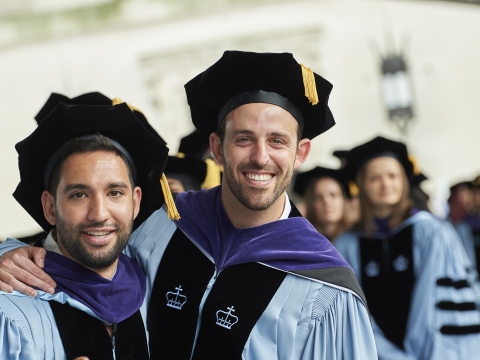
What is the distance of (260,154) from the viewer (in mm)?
2949

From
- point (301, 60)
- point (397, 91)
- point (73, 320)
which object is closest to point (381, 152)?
point (73, 320)

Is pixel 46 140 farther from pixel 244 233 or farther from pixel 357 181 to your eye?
pixel 357 181

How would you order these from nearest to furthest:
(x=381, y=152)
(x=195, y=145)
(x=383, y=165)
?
(x=195, y=145), (x=383, y=165), (x=381, y=152)

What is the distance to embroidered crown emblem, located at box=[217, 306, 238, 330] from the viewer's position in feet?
9.62

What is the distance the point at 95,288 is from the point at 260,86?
1.10 m

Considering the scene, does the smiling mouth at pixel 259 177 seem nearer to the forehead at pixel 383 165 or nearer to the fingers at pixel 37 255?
the fingers at pixel 37 255

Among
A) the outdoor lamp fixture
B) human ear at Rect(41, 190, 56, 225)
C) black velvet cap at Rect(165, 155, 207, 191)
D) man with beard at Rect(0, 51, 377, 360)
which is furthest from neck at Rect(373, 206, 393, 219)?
the outdoor lamp fixture

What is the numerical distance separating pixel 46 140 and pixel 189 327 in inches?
38.5

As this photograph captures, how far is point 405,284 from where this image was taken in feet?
16.9

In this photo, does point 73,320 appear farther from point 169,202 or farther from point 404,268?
point 404,268

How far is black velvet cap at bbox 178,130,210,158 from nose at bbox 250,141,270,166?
199 cm

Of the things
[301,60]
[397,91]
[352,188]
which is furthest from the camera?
[301,60]

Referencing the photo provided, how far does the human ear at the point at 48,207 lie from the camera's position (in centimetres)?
281

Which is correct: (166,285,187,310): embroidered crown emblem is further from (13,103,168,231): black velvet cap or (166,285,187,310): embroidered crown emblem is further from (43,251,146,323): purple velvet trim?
(13,103,168,231): black velvet cap
